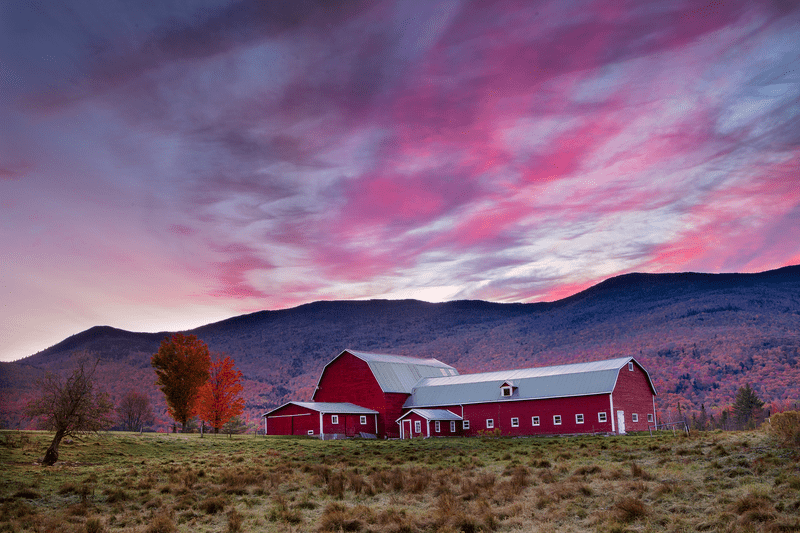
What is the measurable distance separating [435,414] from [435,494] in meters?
39.2

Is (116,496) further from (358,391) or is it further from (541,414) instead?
(358,391)

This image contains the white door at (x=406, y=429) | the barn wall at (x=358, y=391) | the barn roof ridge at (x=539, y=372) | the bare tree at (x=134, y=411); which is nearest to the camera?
the barn roof ridge at (x=539, y=372)

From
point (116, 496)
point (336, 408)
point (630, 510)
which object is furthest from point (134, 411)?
point (630, 510)

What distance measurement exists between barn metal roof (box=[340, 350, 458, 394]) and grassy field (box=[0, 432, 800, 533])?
33.1 metres

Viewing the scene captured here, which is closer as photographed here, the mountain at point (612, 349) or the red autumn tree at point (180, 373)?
the red autumn tree at point (180, 373)

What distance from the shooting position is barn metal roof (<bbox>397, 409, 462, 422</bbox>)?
55000 mm

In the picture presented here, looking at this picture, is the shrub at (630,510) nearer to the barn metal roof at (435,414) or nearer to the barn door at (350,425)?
the barn metal roof at (435,414)

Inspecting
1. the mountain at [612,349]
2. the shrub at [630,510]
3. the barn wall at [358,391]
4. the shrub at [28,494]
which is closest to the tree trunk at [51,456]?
the shrub at [28,494]

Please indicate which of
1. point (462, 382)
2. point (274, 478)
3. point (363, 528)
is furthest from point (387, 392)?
point (363, 528)

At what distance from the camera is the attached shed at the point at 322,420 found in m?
54.5

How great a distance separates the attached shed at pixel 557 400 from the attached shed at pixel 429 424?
99 cm

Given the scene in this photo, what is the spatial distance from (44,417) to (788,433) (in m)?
32.3

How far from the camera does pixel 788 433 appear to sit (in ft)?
67.5

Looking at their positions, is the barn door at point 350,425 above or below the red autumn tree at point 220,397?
below
